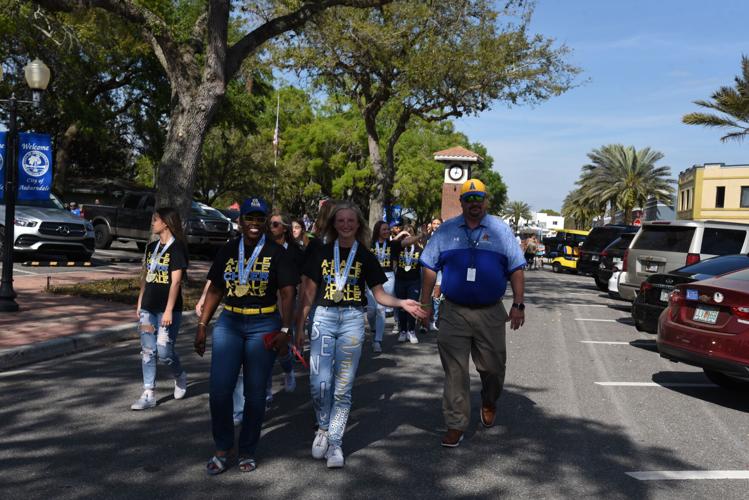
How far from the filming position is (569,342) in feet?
35.6

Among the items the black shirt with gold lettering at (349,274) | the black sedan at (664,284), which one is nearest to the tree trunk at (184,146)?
the black sedan at (664,284)

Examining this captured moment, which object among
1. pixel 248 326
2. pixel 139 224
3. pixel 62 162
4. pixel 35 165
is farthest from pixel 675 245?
pixel 62 162

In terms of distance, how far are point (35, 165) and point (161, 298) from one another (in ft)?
28.6

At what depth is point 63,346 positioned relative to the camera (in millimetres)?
8438

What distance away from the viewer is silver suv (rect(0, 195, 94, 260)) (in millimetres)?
17312

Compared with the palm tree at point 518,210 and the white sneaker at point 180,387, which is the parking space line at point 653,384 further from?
the palm tree at point 518,210

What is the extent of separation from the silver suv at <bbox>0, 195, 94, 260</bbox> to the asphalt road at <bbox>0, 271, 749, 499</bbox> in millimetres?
9974

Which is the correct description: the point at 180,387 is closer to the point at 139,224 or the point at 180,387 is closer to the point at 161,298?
the point at 161,298

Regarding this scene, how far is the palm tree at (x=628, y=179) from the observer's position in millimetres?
51344

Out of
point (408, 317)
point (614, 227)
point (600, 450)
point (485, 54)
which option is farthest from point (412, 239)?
point (614, 227)

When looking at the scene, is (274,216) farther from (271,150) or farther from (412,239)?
(271,150)

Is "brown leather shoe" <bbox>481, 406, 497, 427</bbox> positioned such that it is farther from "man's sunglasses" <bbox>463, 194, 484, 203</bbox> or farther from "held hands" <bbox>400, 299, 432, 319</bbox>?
"man's sunglasses" <bbox>463, 194, 484, 203</bbox>

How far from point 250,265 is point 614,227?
22.2m

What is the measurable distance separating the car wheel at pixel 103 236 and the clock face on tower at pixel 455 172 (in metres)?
11.3
